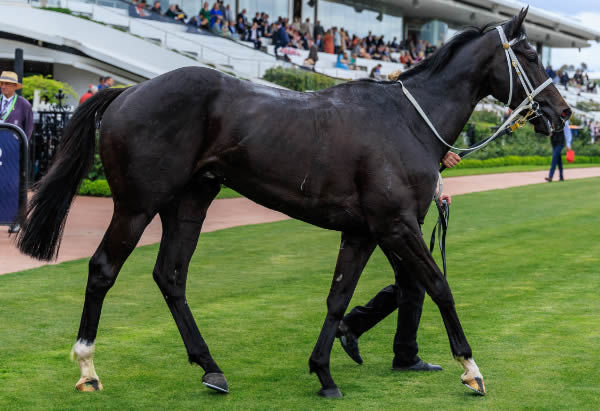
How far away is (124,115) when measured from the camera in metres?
4.40

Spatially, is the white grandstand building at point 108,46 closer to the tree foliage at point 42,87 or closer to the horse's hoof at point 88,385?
the tree foliage at point 42,87

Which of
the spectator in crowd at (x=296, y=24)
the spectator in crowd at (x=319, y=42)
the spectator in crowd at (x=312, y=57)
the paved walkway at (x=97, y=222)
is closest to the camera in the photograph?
the paved walkway at (x=97, y=222)

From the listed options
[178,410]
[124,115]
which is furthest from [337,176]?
[178,410]

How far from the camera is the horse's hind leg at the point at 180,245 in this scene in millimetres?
4719

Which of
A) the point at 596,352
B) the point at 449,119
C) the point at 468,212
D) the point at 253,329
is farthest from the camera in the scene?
the point at 468,212

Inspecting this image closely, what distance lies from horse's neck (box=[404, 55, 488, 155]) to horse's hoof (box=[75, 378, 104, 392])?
2313 mm

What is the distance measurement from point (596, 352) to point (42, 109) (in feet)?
44.0

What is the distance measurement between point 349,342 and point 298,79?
65.7 feet

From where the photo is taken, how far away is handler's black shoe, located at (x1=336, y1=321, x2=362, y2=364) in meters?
5.07

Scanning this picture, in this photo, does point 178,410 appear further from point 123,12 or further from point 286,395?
point 123,12

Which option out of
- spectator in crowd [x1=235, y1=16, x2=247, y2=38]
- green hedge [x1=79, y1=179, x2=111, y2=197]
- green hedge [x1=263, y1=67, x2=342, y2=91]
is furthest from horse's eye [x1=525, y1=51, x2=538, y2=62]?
spectator in crowd [x1=235, y1=16, x2=247, y2=38]

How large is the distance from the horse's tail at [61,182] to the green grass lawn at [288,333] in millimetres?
774

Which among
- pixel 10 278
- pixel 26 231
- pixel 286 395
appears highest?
pixel 26 231

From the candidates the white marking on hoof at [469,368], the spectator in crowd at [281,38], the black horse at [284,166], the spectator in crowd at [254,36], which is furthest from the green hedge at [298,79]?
the white marking on hoof at [469,368]
